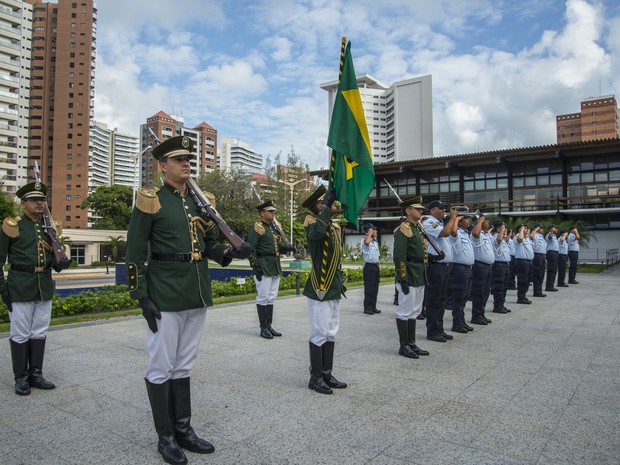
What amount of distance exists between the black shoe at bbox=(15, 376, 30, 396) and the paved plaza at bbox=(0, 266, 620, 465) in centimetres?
8

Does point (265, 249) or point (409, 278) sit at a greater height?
point (265, 249)

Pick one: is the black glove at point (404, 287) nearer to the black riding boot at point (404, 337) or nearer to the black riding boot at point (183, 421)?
the black riding boot at point (404, 337)

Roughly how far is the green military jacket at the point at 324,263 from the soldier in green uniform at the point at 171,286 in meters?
1.45

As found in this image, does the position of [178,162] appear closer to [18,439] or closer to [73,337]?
[18,439]

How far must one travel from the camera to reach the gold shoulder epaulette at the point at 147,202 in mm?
3465

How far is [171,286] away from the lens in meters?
3.51

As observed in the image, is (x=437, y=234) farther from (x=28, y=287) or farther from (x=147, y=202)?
(x=28, y=287)

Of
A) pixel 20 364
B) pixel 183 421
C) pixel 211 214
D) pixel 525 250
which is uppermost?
pixel 211 214

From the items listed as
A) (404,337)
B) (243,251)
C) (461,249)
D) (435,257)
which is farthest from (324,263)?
(461,249)

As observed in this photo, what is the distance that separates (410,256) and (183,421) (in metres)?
4.17

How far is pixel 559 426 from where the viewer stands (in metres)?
3.93

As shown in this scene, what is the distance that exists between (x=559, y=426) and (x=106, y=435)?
12.6 feet

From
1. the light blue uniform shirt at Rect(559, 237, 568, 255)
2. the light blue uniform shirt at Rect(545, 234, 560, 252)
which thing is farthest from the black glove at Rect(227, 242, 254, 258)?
the light blue uniform shirt at Rect(559, 237, 568, 255)

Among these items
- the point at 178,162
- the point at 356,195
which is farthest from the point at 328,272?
the point at 178,162
